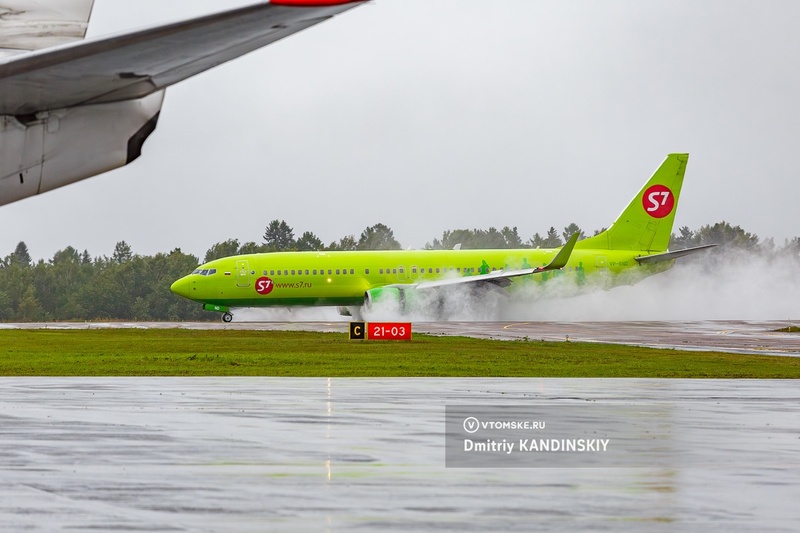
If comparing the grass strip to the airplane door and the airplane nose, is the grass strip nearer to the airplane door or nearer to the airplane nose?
the airplane door

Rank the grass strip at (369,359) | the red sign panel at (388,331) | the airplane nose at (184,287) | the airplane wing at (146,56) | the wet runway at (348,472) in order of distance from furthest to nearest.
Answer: the airplane nose at (184,287), the red sign panel at (388,331), the grass strip at (369,359), the wet runway at (348,472), the airplane wing at (146,56)

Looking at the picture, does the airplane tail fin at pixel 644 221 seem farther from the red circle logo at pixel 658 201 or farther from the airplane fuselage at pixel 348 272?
the airplane fuselage at pixel 348 272

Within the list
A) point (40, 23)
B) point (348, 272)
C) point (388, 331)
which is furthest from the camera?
point (348, 272)

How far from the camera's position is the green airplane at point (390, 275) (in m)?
58.5

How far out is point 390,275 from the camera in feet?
195

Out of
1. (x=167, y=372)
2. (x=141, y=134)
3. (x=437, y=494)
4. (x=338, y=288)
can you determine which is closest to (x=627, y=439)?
(x=437, y=494)

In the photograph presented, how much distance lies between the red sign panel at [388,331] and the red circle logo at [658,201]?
27.2 metres

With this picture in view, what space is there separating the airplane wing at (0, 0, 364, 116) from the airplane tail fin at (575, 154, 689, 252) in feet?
181

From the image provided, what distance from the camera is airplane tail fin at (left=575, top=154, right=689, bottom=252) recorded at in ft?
201

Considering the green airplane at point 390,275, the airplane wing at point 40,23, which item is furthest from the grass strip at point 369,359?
the green airplane at point 390,275

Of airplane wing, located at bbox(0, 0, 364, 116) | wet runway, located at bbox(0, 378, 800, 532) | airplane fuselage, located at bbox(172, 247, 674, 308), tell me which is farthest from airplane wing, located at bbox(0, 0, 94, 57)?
airplane fuselage, located at bbox(172, 247, 674, 308)

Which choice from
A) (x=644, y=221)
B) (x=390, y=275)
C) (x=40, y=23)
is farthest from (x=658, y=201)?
(x=40, y=23)

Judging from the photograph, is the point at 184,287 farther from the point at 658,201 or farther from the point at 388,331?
the point at 658,201

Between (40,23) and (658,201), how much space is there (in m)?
56.4
